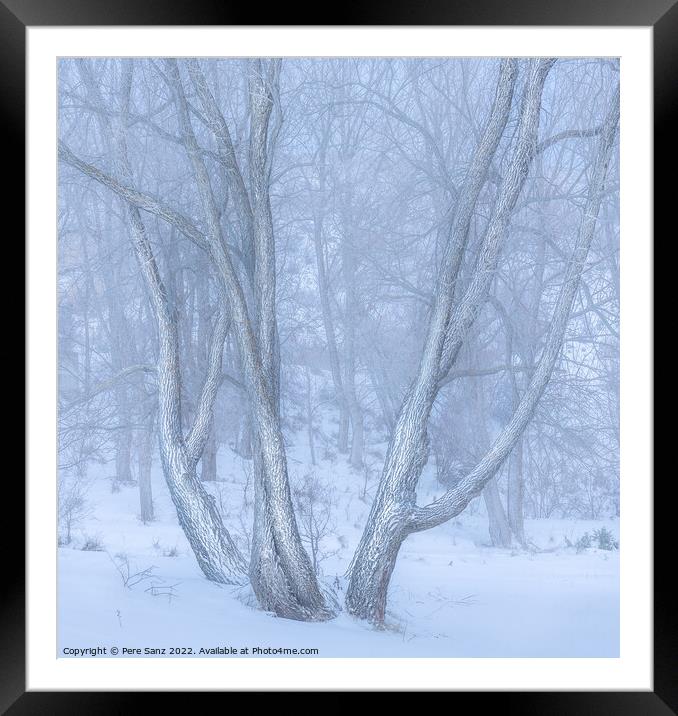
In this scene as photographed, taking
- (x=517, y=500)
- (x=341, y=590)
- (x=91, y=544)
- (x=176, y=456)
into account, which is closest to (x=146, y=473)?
(x=176, y=456)

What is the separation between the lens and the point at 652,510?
2727mm

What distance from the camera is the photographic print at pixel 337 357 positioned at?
375cm

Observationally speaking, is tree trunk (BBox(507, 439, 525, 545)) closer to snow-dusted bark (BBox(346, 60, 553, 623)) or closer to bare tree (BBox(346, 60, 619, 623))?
bare tree (BBox(346, 60, 619, 623))

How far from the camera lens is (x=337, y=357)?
4.33m

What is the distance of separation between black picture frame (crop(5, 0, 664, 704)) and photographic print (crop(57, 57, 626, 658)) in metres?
0.88

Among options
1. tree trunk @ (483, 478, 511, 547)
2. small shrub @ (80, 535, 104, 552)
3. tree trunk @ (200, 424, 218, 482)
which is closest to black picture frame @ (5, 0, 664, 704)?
small shrub @ (80, 535, 104, 552)

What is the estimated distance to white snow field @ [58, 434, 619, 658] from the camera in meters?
3.67

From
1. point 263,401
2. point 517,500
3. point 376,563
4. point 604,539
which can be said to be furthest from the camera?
point 517,500

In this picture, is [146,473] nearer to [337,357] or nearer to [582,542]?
[337,357]
